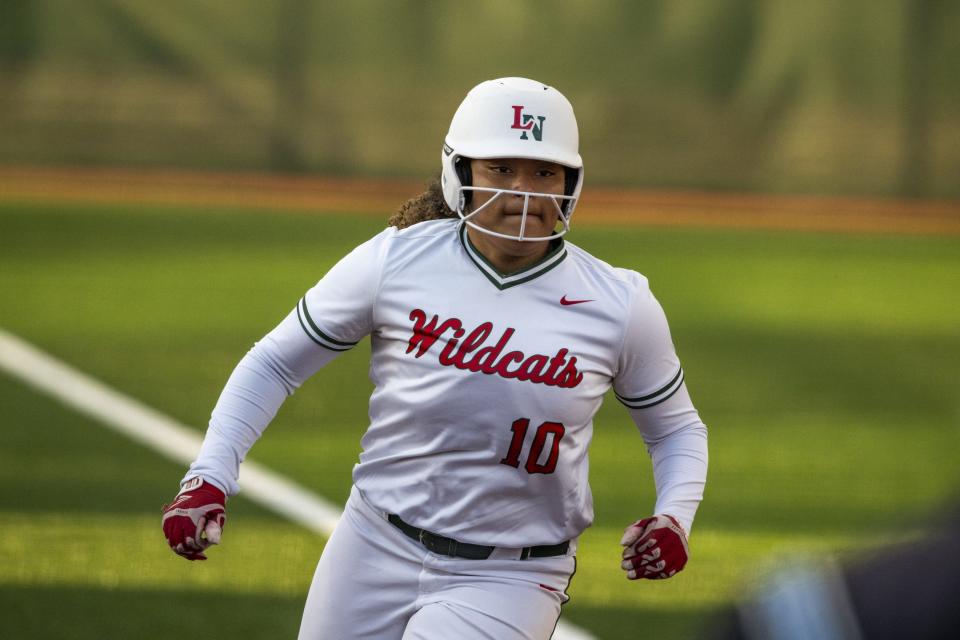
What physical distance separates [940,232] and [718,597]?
974 centimetres

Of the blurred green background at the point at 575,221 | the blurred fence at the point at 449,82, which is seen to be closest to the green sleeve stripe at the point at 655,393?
the blurred green background at the point at 575,221

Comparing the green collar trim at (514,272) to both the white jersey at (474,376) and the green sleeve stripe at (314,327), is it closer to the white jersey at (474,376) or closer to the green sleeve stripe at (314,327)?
the white jersey at (474,376)

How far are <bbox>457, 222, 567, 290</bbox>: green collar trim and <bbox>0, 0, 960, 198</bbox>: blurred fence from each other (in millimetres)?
12010

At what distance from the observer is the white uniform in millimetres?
3434

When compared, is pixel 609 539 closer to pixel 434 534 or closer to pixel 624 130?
pixel 434 534

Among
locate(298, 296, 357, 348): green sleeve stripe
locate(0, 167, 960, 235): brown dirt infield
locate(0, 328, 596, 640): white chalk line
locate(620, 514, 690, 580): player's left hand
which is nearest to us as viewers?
locate(620, 514, 690, 580): player's left hand

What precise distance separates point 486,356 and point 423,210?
59cm

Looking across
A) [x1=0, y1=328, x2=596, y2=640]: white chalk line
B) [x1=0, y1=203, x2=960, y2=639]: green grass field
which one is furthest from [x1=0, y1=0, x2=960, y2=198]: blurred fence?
[x1=0, y1=328, x2=596, y2=640]: white chalk line

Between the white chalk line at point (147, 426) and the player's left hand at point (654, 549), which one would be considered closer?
the player's left hand at point (654, 549)

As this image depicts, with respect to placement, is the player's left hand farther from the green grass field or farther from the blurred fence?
the blurred fence

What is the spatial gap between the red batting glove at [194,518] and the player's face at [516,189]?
87cm

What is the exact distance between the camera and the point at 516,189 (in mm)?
3500

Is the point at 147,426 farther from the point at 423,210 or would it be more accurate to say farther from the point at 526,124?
the point at 526,124

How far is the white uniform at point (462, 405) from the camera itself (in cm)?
343
